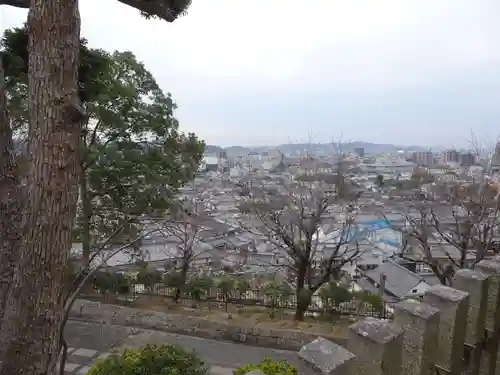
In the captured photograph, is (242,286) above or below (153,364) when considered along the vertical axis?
below

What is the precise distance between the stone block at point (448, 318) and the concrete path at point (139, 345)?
431cm

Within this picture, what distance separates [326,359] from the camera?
148cm

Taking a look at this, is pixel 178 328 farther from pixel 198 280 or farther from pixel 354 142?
pixel 354 142

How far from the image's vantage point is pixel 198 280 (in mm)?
8125

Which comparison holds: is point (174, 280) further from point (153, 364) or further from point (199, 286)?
point (153, 364)

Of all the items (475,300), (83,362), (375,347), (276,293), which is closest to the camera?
(375,347)

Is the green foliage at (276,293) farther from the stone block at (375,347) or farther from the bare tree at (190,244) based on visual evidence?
the stone block at (375,347)

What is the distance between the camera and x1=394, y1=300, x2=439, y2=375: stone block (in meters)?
1.85

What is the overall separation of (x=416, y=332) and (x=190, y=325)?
238 inches

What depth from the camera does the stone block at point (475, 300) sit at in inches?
86.2

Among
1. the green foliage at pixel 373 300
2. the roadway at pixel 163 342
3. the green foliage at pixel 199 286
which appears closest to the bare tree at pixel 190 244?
the green foliage at pixel 199 286

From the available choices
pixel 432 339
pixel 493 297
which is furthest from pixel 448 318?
pixel 493 297

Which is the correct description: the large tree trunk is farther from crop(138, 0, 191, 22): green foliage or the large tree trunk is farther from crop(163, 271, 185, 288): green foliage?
crop(163, 271, 185, 288): green foliage

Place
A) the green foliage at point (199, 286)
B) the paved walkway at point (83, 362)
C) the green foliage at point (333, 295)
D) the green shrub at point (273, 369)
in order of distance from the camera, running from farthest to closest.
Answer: the green foliage at point (199, 286) → the green foliage at point (333, 295) → the paved walkway at point (83, 362) → the green shrub at point (273, 369)
